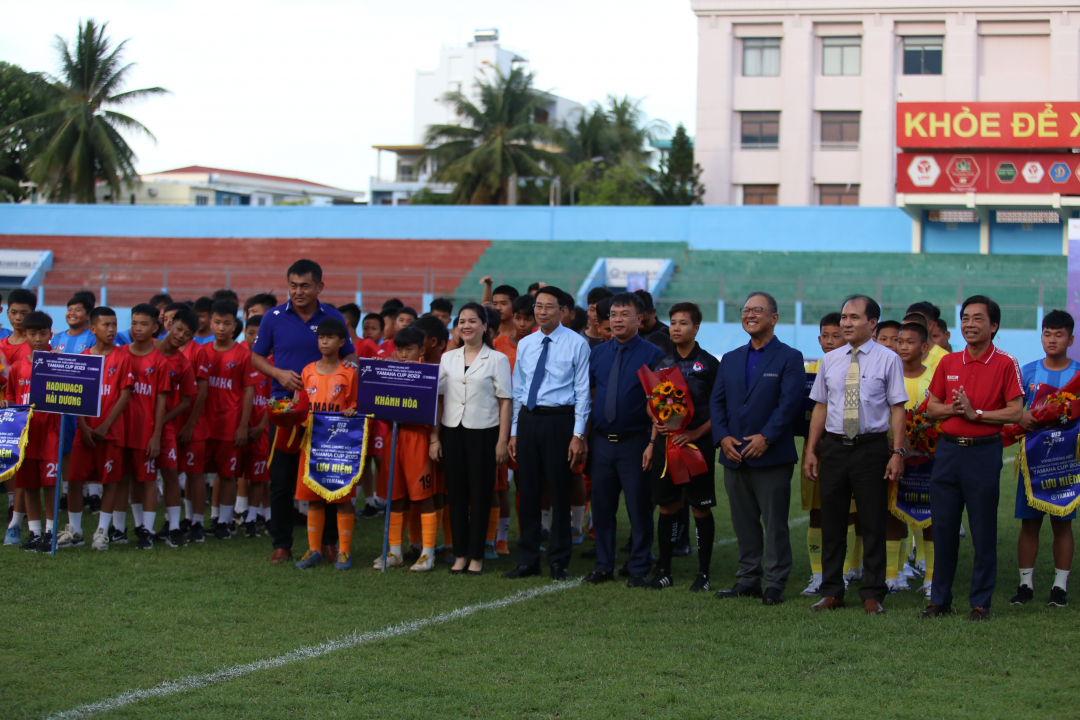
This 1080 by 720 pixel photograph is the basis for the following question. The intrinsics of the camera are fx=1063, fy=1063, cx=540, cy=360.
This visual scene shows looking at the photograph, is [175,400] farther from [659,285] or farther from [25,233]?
[25,233]

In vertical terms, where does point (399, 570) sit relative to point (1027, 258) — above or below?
below

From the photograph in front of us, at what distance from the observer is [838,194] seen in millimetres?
42438

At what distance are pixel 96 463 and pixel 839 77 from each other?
127ft

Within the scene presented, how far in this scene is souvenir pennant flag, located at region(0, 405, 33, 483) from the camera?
8.23 m

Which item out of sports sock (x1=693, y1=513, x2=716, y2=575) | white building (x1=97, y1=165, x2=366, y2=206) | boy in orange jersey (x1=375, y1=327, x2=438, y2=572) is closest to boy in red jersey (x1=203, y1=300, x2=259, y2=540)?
boy in orange jersey (x1=375, y1=327, x2=438, y2=572)

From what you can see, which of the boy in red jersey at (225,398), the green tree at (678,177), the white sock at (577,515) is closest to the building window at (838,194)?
the green tree at (678,177)

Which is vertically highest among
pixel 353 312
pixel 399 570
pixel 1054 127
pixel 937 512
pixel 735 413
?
pixel 1054 127

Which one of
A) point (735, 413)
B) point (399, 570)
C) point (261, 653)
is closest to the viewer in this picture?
point (261, 653)

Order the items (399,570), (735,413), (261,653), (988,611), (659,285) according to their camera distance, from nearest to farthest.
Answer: (261,653), (988,611), (735,413), (399,570), (659,285)

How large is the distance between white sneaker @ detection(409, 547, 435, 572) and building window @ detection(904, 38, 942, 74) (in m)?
38.7

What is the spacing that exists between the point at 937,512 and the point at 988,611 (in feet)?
Answer: 2.25

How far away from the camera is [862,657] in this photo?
18.7 feet

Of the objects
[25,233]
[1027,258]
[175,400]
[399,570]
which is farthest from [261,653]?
[25,233]

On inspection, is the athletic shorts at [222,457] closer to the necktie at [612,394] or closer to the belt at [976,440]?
the necktie at [612,394]
